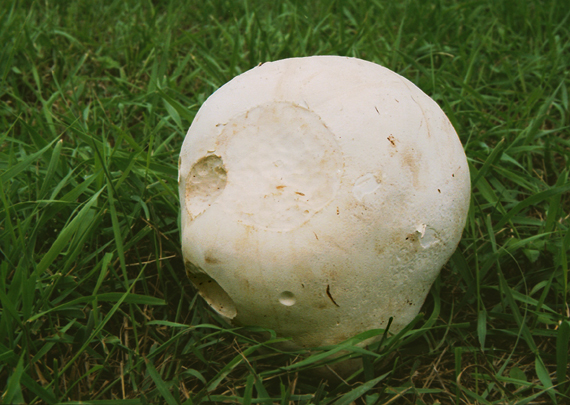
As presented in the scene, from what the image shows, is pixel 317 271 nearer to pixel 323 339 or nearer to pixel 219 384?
pixel 323 339

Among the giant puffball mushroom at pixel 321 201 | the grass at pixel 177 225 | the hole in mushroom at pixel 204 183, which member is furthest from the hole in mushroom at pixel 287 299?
the hole in mushroom at pixel 204 183

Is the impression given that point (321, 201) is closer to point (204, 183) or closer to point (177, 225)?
point (204, 183)

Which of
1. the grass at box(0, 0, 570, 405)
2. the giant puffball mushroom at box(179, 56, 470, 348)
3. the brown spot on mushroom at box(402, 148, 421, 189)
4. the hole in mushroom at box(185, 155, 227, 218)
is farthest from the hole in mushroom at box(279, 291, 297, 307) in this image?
the brown spot on mushroom at box(402, 148, 421, 189)

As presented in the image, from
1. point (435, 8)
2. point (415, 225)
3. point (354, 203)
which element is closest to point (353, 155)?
point (354, 203)

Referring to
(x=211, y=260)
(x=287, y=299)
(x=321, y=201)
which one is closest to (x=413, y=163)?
(x=321, y=201)

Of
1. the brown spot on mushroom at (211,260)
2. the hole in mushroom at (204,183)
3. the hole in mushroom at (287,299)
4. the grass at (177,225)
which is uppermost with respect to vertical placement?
the hole in mushroom at (204,183)

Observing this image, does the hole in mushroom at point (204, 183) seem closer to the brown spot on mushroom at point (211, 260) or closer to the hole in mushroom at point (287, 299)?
the brown spot on mushroom at point (211, 260)
